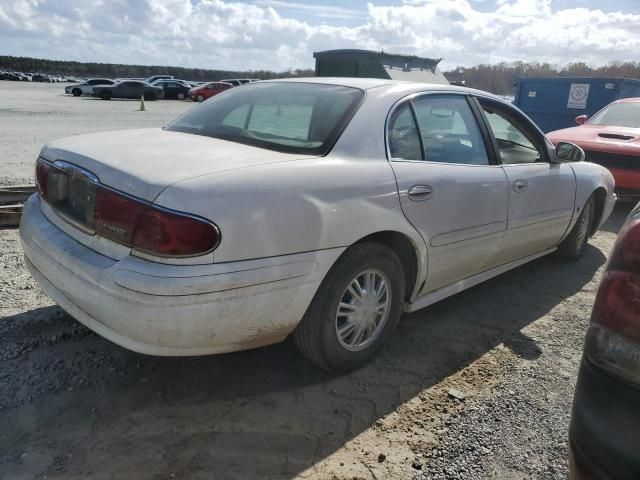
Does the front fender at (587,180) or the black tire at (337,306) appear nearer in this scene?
the black tire at (337,306)

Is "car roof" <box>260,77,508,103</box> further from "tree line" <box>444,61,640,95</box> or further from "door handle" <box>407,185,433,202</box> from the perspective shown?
"tree line" <box>444,61,640,95</box>

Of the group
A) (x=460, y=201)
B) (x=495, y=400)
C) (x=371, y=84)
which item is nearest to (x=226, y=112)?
(x=371, y=84)

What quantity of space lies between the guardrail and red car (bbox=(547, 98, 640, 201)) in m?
6.31

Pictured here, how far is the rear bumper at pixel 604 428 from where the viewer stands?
1481 mm

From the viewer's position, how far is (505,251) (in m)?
3.77

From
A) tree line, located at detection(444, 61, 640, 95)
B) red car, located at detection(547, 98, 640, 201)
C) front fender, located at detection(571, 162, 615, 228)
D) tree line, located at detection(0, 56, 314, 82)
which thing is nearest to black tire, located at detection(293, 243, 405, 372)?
front fender, located at detection(571, 162, 615, 228)

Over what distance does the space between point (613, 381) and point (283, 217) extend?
137 centimetres

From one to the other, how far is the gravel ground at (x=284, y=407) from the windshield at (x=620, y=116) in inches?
223

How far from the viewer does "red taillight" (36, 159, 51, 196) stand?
112 inches

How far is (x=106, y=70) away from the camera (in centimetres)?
6662

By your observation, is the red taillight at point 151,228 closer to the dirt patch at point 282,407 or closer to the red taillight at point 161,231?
the red taillight at point 161,231

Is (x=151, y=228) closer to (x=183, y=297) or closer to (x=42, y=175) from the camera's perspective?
(x=183, y=297)

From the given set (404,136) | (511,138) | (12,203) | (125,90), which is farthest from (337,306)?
(125,90)

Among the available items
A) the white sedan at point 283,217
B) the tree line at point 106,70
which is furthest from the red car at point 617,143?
the tree line at point 106,70
